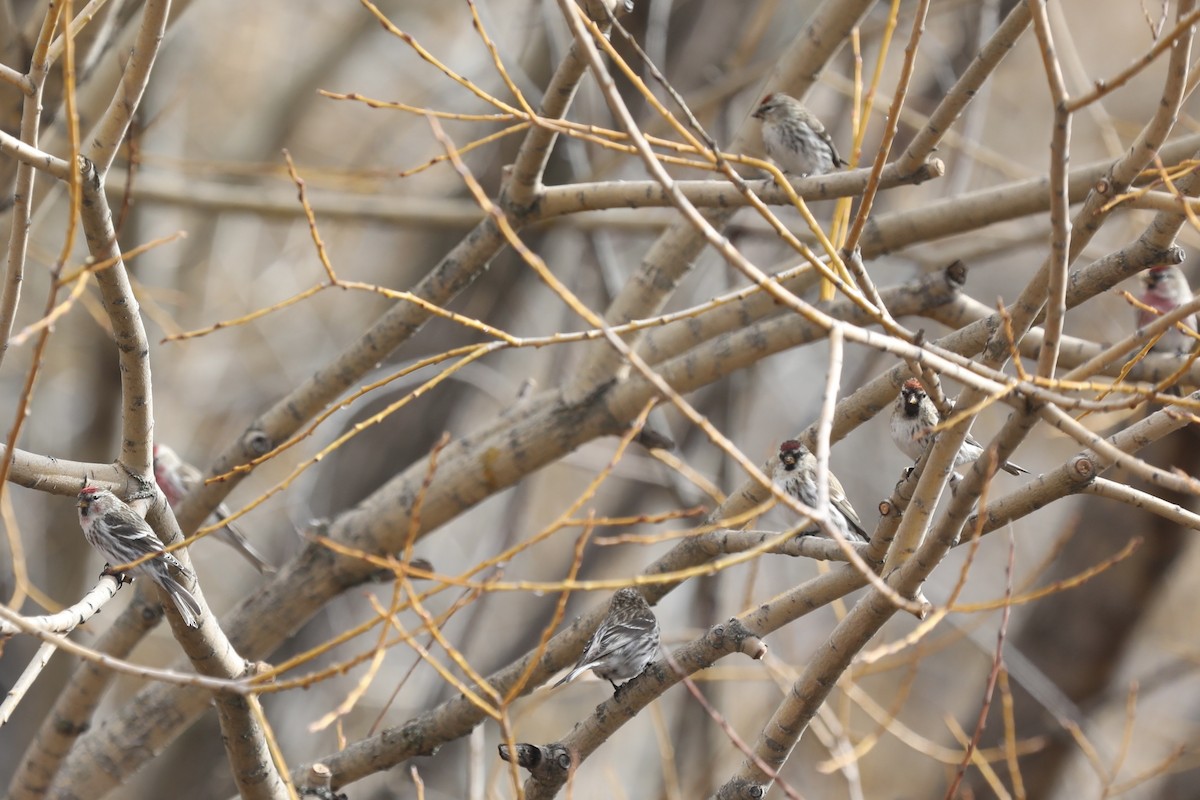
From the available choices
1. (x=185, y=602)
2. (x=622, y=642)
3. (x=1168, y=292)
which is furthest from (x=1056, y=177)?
(x=1168, y=292)

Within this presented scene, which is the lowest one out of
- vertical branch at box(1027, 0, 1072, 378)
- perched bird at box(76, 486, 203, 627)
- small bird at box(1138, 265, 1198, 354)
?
vertical branch at box(1027, 0, 1072, 378)

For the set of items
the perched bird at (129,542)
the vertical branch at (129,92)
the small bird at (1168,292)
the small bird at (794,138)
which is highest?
the small bird at (794,138)

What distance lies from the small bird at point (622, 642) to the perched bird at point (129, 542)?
1512mm

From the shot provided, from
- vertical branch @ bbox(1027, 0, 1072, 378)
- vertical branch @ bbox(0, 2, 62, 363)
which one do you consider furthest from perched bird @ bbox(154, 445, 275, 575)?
vertical branch @ bbox(1027, 0, 1072, 378)

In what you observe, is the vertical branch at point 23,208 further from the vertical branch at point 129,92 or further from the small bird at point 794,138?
the small bird at point 794,138

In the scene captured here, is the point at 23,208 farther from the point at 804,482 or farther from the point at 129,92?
the point at 804,482

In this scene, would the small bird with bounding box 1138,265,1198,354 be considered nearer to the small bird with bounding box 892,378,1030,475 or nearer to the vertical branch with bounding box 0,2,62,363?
the small bird with bounding box 892,378,1030,475

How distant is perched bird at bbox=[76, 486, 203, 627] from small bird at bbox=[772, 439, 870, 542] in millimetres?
2542

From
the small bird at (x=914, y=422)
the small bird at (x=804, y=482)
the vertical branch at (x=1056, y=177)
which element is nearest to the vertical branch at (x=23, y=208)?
the vertical branch at (x=1056, y=177)

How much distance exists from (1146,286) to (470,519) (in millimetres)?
9077

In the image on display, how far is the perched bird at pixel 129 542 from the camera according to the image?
Answer: 368cm

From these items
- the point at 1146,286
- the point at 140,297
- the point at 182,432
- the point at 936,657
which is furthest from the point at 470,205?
the point at 936,657

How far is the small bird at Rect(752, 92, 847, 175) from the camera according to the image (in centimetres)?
593

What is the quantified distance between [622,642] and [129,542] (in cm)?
194
